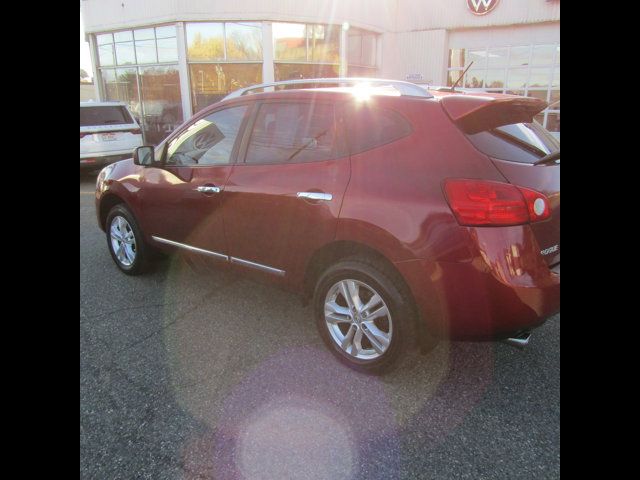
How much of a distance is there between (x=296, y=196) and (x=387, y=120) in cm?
74

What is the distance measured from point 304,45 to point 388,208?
Answer: 1342 centimetres

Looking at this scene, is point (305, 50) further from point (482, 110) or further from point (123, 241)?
point (482, 110)

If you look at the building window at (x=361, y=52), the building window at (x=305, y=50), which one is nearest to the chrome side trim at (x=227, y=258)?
the building window at (x=305, y=50)

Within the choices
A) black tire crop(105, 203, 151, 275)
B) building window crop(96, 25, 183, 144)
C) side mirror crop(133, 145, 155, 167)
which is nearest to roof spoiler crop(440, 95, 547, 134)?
side mirror crop(133, 145, 155, 167)

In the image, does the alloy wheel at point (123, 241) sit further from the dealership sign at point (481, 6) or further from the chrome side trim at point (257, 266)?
the dealership sign at point (481, 6)

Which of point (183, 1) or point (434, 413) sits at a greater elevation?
point (183, 1)

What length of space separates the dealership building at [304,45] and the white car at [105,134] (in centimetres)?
453

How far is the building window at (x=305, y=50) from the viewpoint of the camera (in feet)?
46.3

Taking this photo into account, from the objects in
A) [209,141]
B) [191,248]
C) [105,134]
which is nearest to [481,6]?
[105,134]

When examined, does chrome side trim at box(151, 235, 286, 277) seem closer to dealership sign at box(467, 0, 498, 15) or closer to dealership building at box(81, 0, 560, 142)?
dealership building at box(81, 0, 560, 142)
